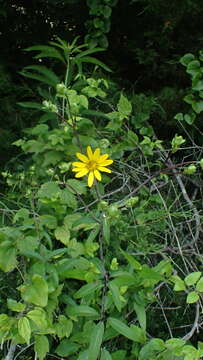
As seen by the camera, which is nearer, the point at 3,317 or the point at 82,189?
the point at 3,317

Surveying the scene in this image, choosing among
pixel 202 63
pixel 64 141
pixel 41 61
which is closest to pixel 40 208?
pixel 64 141

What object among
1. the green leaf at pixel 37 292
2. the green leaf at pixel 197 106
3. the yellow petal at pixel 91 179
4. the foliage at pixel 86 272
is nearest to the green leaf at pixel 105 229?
the foliage at pixel 86 272

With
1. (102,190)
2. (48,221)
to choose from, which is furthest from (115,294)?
(102,190)

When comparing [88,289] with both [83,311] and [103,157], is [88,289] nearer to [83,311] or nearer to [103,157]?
[83,311]

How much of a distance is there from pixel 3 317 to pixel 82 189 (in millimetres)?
553

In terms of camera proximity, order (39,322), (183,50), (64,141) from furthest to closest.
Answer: (183,50) < (64,141) < (39,322)

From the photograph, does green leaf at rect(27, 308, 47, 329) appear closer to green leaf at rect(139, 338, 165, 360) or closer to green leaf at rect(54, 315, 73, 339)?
green leaf at rect(54, 315, 73, 339)

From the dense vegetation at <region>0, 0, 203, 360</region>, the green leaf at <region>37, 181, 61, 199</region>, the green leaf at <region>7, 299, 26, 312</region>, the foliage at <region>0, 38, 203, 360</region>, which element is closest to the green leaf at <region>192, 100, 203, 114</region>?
the dense vegetation at <region>0, 0, 203, 360</region>

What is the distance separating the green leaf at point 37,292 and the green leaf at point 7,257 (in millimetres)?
95

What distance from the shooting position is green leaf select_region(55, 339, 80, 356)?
4.02ft

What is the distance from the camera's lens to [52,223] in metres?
1.43

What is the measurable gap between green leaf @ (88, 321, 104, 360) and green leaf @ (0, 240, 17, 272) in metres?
0.26

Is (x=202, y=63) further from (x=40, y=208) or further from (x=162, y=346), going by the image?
(x=162, y=346)

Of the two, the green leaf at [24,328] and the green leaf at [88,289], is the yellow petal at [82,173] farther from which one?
the green leaf at [24,328]
